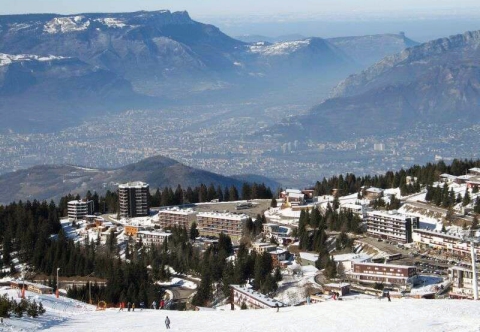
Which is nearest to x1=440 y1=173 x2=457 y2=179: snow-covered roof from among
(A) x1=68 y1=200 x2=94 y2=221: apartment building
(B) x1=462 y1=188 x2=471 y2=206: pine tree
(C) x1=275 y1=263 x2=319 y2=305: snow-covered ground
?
(B) x1=462 y1=188 x2=471 y2=206: pine tree

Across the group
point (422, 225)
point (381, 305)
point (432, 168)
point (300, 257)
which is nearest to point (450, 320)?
point (381, 305)

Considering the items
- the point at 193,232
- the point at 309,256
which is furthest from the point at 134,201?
the point at 309,256

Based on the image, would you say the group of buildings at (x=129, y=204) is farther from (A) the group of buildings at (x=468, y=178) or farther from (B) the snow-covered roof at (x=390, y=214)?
(A) the group of buildings at (x=468, y=178)

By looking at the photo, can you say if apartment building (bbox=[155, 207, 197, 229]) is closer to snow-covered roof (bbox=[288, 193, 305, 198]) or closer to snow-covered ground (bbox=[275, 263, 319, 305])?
snow-covered roof (bbox=[288, 193, 305, 198])

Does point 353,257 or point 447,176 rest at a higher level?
point 447,176

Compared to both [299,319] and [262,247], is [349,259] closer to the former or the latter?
[262,247]

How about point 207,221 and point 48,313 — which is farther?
point 207,221

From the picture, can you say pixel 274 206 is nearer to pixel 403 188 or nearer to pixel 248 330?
pixel 403 188
